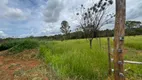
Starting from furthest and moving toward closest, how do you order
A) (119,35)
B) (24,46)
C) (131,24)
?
(131,24) < (24,46) < (119,35)

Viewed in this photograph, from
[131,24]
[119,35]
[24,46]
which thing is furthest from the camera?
[131,24]

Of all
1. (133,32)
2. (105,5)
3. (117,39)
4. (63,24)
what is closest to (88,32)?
(105,5)

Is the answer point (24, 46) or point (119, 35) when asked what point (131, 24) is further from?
point (119, 35)

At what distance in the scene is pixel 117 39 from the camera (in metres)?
3.52

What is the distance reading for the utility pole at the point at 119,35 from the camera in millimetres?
3430

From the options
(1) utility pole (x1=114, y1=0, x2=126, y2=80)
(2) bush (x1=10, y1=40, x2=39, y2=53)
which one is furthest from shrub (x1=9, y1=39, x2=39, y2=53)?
Result: (1) utility pole (x1=114, y1=0, x2=126, y2=80)

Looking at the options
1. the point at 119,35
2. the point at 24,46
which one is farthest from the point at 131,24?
the point at 119,35

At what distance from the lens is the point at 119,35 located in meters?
3.47

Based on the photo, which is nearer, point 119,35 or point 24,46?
point 119,35

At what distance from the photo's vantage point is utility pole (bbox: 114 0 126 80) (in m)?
3.43

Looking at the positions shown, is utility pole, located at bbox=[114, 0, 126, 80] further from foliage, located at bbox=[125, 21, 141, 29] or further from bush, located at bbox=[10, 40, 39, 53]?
foliage, located at bbox=[125, 21, 141, 29]

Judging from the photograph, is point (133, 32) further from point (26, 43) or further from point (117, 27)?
point (117, 27)

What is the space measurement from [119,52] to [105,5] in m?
9.03

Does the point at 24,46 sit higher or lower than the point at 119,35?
lower
